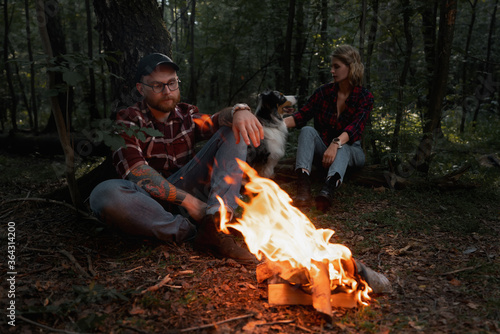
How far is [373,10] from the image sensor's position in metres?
5.71

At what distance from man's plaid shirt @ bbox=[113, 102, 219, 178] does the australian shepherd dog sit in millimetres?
1127

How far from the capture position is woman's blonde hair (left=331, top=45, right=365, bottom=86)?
4.48 metres

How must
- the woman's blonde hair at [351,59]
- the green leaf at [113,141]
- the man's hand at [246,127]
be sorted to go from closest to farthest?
the green leaf at [113,141], the man's hand at [246,127], the woman's blonde hair at [351,59]

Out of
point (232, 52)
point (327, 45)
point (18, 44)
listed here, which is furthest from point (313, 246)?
point (18, 44)

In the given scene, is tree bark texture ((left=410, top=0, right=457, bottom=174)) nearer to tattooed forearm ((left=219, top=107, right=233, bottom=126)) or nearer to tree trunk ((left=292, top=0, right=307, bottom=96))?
tattooed forearm ((left=219, top=107, right=233, bottom=126))

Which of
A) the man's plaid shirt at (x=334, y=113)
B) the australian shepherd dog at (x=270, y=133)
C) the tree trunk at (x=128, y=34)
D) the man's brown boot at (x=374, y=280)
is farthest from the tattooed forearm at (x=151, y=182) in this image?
the man's plaid shirt at (x=334, y=113)

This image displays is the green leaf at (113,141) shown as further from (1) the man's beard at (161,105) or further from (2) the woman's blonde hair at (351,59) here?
(2) the woman's blonde hair at (351,59)

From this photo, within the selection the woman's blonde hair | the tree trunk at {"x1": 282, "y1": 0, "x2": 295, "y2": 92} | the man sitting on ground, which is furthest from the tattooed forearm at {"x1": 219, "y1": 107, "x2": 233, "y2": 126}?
the tree trunk at {"x1": 282, "y1": 0, "x2": 295, "y2": 92}

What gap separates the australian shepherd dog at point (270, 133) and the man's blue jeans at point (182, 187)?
127cm

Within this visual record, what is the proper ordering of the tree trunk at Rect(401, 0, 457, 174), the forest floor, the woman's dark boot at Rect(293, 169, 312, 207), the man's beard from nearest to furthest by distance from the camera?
the forest floor < the man's beard < the woman's dark boot at Rect(293, 169, 312, 207) < the tree trunk at Rect(401, 0, 457, 174)

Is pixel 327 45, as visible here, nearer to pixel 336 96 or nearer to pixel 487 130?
pixel 336 96

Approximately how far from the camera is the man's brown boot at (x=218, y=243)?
2852 millimetres

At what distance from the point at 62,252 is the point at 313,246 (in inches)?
81.0

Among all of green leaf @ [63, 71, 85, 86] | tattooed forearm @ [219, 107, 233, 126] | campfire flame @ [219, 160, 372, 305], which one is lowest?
campfire flame @ [219, 160, 372, 305]
